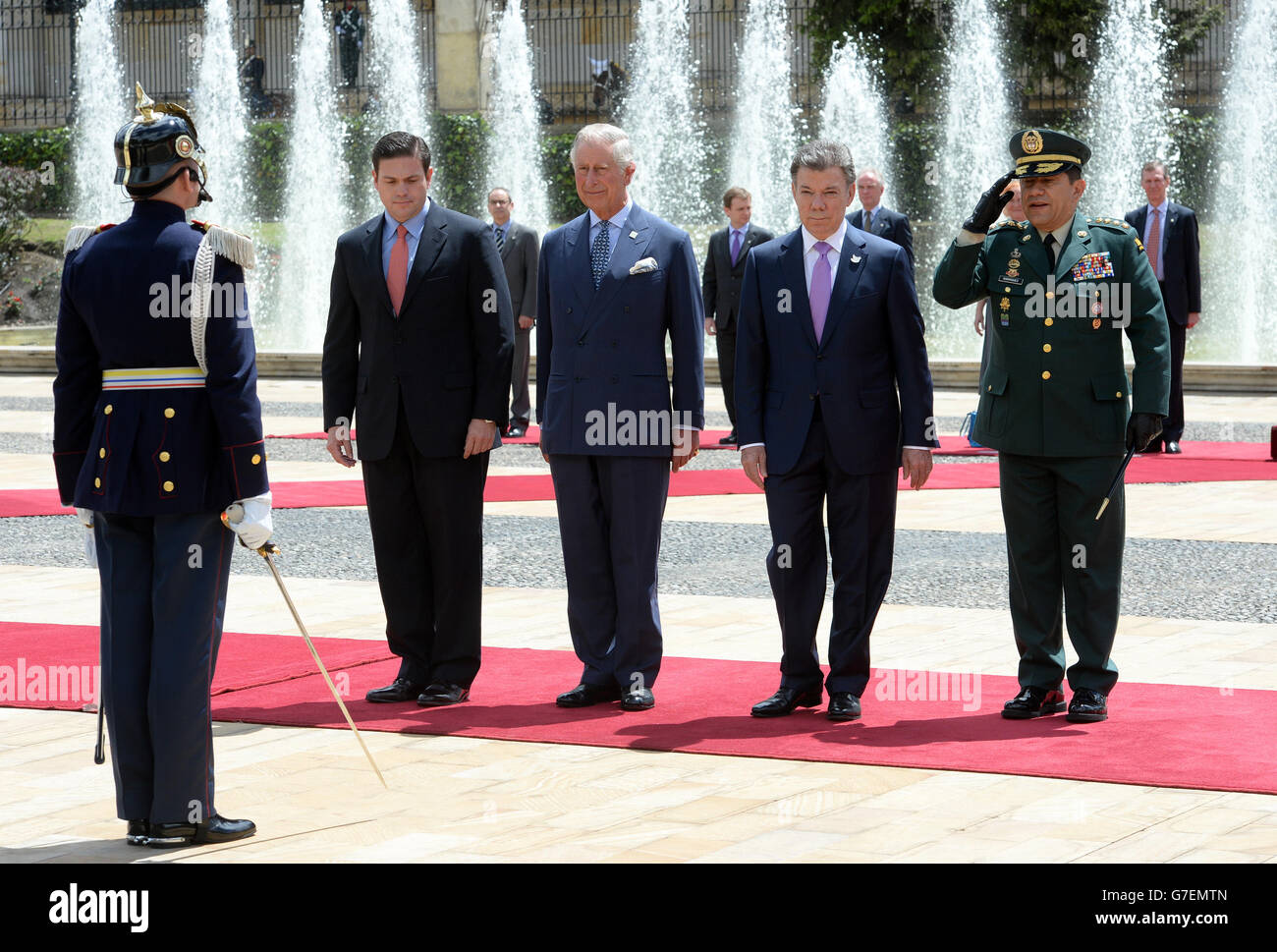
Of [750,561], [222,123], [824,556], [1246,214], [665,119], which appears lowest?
[750,561]

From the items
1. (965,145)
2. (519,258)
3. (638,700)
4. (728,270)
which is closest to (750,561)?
(638,700)

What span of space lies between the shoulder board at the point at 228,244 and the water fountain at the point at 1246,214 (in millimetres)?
19174

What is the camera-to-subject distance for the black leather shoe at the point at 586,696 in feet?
20.8

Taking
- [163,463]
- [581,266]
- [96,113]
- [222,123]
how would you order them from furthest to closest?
[96,113] → [222,123] → [581,266] → [163,463]

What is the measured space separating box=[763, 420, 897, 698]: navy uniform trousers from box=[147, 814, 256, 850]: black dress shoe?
6.94 ft

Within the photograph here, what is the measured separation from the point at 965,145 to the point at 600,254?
23622mm

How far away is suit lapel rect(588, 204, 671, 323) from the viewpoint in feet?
21.3

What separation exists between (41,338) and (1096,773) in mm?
25660

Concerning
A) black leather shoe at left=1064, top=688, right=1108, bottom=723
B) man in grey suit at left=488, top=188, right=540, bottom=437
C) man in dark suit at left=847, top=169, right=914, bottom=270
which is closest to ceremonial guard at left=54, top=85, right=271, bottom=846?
black leather shoe at left=1064, top=688, right=1108, bottom=723

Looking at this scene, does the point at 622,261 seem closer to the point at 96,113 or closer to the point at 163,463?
the point at 163,463

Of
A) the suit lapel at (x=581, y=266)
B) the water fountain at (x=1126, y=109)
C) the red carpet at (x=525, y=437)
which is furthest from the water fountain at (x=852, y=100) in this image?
the suit lapel at (x=581, y=266)

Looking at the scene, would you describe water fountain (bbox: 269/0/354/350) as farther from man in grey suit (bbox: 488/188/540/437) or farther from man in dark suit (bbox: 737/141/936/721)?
man in dark suit (bbox: 737/141/936/721)

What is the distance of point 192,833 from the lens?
474 centimetres

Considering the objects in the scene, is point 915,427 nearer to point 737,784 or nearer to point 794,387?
point 794,387
